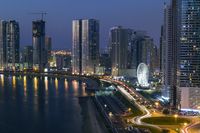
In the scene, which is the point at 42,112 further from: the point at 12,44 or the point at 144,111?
the point at 12,44

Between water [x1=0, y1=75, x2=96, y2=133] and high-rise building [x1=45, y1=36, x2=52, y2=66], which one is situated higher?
high-rise building [x1=45, y1=36, x2=52, y2=66]

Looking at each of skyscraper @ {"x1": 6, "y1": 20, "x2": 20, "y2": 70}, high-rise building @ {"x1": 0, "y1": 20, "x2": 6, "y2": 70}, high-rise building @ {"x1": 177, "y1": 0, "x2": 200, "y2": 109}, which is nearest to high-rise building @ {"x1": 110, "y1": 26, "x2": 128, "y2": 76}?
skyscraper @ {"x1": 6, "y1": 20, "x2": 20, "y2": 70}

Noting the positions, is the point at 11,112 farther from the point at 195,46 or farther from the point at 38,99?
the point at 195,46

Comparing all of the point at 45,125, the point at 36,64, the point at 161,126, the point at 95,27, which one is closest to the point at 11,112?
the point at 45,125

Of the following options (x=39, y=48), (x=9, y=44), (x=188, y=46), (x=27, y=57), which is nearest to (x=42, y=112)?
(x=188, y=46)

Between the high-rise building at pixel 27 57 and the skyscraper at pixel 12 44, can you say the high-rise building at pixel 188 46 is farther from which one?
the high-rise building at pixel 27 57

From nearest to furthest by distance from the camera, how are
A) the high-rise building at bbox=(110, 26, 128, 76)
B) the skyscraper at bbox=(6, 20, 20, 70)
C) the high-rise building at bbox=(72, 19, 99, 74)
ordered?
the high-rise building at bbox=(110, 26, 128, 76)
the high-rise building at bbox=(72, 19, 99, 74)
the skyscraper at bbox=(6, 20, 20, 70)

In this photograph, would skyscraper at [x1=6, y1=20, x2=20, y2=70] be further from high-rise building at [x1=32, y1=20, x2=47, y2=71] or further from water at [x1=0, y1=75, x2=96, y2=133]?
water at [x1=0, y1=75, x2=96, y2=133]
